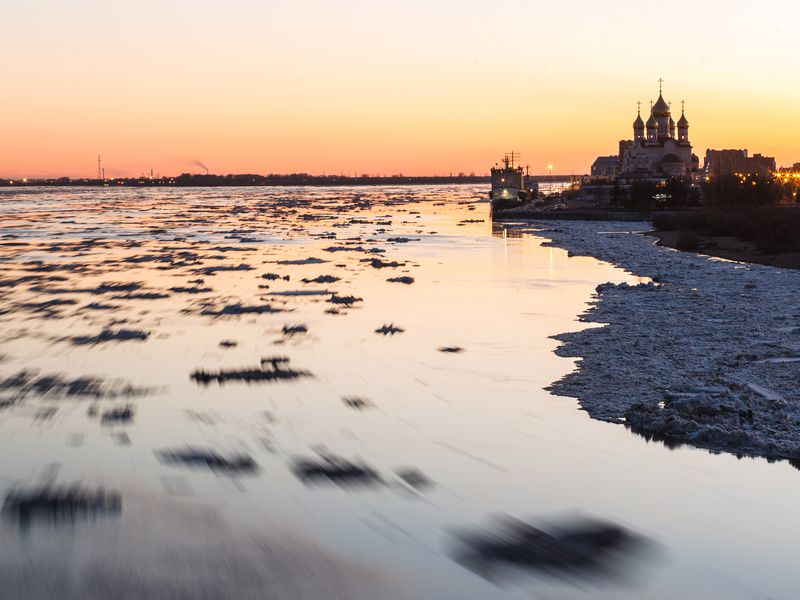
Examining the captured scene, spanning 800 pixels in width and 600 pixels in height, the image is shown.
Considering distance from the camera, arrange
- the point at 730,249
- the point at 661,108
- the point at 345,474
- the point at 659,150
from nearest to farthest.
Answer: the point at 345,474, the point at 730,249, the point at 659,150, the point at 661,108

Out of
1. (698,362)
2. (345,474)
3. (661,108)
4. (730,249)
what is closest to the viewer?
(345,474)

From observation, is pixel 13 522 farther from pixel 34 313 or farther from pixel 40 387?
pixel 34 313

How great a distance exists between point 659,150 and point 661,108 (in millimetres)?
12465

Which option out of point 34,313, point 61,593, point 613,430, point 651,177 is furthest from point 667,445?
point 651,177

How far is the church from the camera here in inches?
4833

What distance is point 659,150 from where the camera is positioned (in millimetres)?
125938

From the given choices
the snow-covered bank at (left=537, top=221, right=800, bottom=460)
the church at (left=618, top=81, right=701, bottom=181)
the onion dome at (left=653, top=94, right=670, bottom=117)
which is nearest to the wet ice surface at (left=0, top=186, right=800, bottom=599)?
the snow-covered bank at (left=537, top=221, right=800, bottom=460)

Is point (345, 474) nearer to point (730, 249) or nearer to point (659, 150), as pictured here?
point (730, 249)

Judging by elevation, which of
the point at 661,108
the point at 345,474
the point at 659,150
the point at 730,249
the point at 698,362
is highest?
the point at 661,108

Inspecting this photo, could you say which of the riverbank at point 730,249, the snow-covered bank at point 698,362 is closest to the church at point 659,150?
the riverbank at point 730,249

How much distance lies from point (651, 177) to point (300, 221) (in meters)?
54.4

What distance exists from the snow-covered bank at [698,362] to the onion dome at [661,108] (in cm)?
Result: 11050

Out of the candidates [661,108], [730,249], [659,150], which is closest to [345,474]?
[730,249]

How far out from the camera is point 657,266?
3634 centimetres
